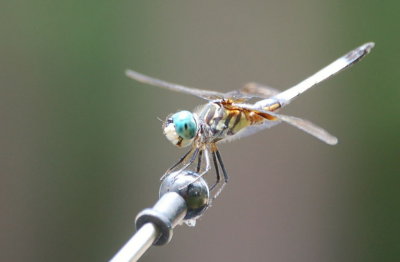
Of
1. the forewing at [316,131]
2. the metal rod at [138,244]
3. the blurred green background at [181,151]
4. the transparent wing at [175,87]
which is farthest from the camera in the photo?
the blurred green background at [181,151]

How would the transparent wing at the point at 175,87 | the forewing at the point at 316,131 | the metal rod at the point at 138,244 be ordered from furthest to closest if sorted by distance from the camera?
the transparent wing at the point at 175,87 → the forewing at the point at 316,131 → the metal rod at the point at 138,244

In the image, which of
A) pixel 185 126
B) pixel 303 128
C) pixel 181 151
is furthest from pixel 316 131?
pixel 181 151

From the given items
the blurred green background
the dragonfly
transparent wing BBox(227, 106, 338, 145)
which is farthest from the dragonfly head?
the blurred green background

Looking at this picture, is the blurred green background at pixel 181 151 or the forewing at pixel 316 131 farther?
the blurred green background at pixel 181 151

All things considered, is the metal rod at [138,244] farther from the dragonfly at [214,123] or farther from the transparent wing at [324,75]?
the transparent wing at [324,75]

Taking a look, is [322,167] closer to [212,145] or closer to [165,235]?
[212,145]

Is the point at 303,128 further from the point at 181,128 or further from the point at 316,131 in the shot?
the point at 181,128

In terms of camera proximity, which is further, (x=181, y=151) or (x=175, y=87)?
(x=181, y=151)

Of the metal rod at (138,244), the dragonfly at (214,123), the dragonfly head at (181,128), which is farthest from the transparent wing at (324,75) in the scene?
the metal rod at (138,244)

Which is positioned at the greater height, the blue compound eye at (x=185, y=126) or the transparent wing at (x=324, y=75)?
→ the transparent wing at (x=324, y=75)
